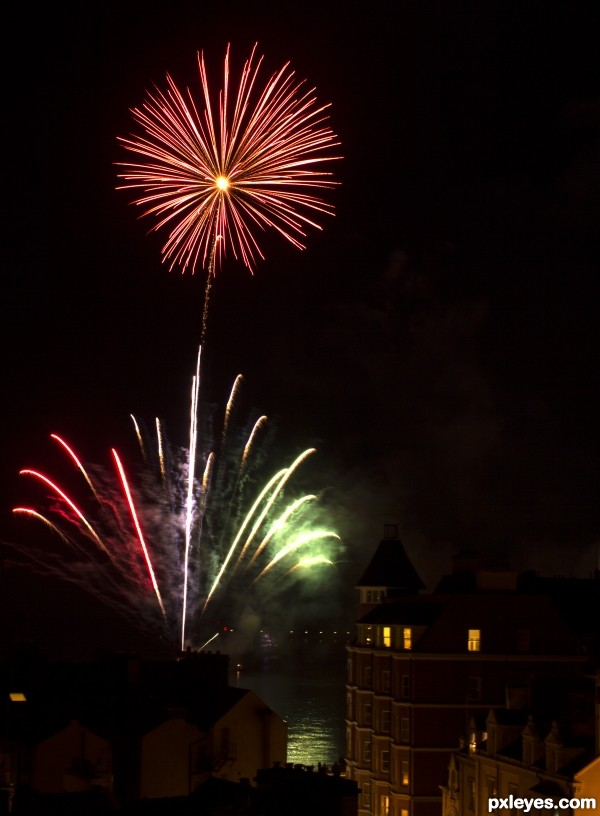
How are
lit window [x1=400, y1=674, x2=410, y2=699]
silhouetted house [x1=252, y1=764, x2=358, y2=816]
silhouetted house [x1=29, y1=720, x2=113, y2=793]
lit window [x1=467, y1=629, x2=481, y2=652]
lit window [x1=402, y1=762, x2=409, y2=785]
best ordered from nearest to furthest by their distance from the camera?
silhouetted house [x1=252, y1=764, x2=358, y2=816]
silhouetted house [x1=29, y1=720, x2=113, y2=793]
lit window [x1=402, y1=762, x2=409, y2=785]
lit window [x1=467, y1=629, x2=481, y2=652]
lit window [x1=400, y1=674, x2=410, y2=699]

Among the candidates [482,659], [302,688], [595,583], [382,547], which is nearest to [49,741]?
[482,659]

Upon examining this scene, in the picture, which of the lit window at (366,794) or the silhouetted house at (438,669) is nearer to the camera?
the silhouetted house at (438,669)

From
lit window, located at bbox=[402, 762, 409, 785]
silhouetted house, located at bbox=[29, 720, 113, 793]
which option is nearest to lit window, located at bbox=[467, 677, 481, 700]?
lit window, located at bbox=[402, 762, 409, 785]

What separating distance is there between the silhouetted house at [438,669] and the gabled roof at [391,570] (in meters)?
4.88

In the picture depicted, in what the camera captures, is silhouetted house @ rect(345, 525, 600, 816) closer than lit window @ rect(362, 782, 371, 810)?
Yes

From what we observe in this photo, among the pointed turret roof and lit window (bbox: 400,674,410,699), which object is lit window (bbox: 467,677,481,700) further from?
the pointed turret roof

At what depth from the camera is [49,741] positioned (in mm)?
37906

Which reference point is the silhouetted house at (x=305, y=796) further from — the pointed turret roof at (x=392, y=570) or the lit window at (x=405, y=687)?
the pointed turret roof at (x=392, y=570)

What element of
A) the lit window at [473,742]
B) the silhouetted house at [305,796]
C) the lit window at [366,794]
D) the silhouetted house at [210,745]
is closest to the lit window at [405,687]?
the lit window at [366,794]

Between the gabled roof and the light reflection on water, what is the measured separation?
64.3 ft

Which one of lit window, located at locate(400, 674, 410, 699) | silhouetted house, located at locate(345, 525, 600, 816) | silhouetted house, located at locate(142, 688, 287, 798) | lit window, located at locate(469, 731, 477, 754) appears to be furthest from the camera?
lit window, located at locate(400, 674, 410, 699)

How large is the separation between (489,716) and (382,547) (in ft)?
63.2

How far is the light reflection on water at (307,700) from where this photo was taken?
7781cm

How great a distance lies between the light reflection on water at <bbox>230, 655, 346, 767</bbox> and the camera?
255 feet
